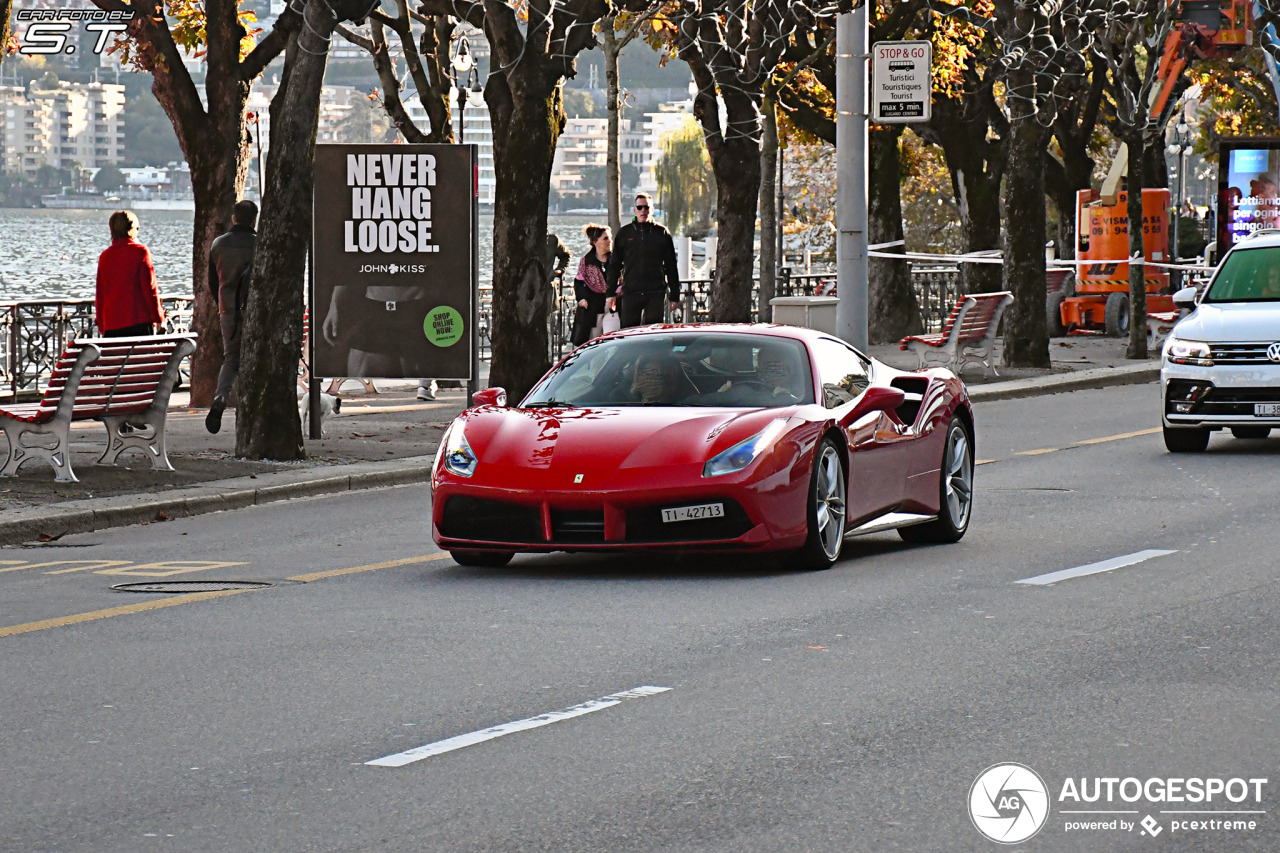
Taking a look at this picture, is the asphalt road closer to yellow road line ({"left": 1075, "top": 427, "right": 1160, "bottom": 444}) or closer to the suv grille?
the suv grille

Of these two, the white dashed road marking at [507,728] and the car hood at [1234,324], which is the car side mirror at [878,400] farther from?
the car hood at [1234,324]

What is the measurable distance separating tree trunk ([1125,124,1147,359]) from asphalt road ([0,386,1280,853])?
19205 millimetres

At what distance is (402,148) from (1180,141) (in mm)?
58824

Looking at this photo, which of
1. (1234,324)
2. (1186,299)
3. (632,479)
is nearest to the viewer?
(632,479)

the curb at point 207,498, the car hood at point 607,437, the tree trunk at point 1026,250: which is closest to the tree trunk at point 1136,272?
the tree trunk at point 1026,250

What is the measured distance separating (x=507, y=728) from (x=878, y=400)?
5.18 metres

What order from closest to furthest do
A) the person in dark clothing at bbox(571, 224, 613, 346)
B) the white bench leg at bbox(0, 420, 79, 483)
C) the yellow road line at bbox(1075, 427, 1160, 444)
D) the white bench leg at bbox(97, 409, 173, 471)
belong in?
1. the white bench leg at bbox(0, 420, 79, 483)
2. the white bench leg at bbox(97, 409, 173, 471)
3. the yellow road line at bbox(1075, 427, 1160, 444)
4. the person in dark clothing at bbox(571, 224, 613, 346)

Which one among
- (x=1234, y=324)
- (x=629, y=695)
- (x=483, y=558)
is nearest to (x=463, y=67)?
(x=1234, y=324)

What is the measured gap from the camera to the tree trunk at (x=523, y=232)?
20.8m

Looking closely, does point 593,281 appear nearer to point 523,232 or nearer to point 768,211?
point 523,232

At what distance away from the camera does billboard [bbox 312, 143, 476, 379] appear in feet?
61.8

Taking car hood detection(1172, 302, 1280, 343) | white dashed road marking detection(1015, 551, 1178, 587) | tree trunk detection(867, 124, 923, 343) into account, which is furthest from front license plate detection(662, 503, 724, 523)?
tree trunk detection(867, 124, 923, 343)

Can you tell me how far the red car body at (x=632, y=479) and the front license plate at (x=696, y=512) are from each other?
0.02 meters

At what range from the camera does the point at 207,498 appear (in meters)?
15.2
